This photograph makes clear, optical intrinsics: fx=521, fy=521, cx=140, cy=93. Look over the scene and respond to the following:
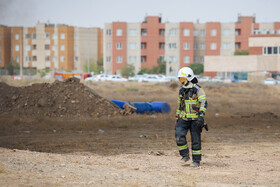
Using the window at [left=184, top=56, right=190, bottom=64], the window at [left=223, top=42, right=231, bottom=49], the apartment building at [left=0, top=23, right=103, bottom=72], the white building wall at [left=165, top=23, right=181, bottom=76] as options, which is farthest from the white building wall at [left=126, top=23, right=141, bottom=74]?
the apartment building at [left=0, top=23, right=103, bottom=72]

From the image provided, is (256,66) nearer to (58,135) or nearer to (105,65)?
(105,65)

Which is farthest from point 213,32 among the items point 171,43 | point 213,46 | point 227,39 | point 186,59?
point 171,43

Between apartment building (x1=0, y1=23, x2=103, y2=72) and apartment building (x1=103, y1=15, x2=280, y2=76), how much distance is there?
17824mm

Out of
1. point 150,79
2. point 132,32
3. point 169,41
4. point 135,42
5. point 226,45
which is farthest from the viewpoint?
point 226,45

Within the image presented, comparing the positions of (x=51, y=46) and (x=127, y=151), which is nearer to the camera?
(x=127, y=151)

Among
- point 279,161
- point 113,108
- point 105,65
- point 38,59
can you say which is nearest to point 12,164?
point 279,161

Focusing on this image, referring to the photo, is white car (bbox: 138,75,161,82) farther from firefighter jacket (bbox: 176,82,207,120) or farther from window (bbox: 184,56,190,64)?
firefighter jacket (bbox: 176,82,207,120)

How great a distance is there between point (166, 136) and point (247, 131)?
357cm

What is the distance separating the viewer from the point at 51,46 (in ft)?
401

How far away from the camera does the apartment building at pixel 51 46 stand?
12081cm

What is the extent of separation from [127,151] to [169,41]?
91.2 meters

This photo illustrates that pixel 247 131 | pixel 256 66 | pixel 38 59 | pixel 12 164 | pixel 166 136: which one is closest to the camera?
pixel 12 164

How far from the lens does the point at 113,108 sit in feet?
78.0

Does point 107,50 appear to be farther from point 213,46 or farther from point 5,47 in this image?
point 5,47
